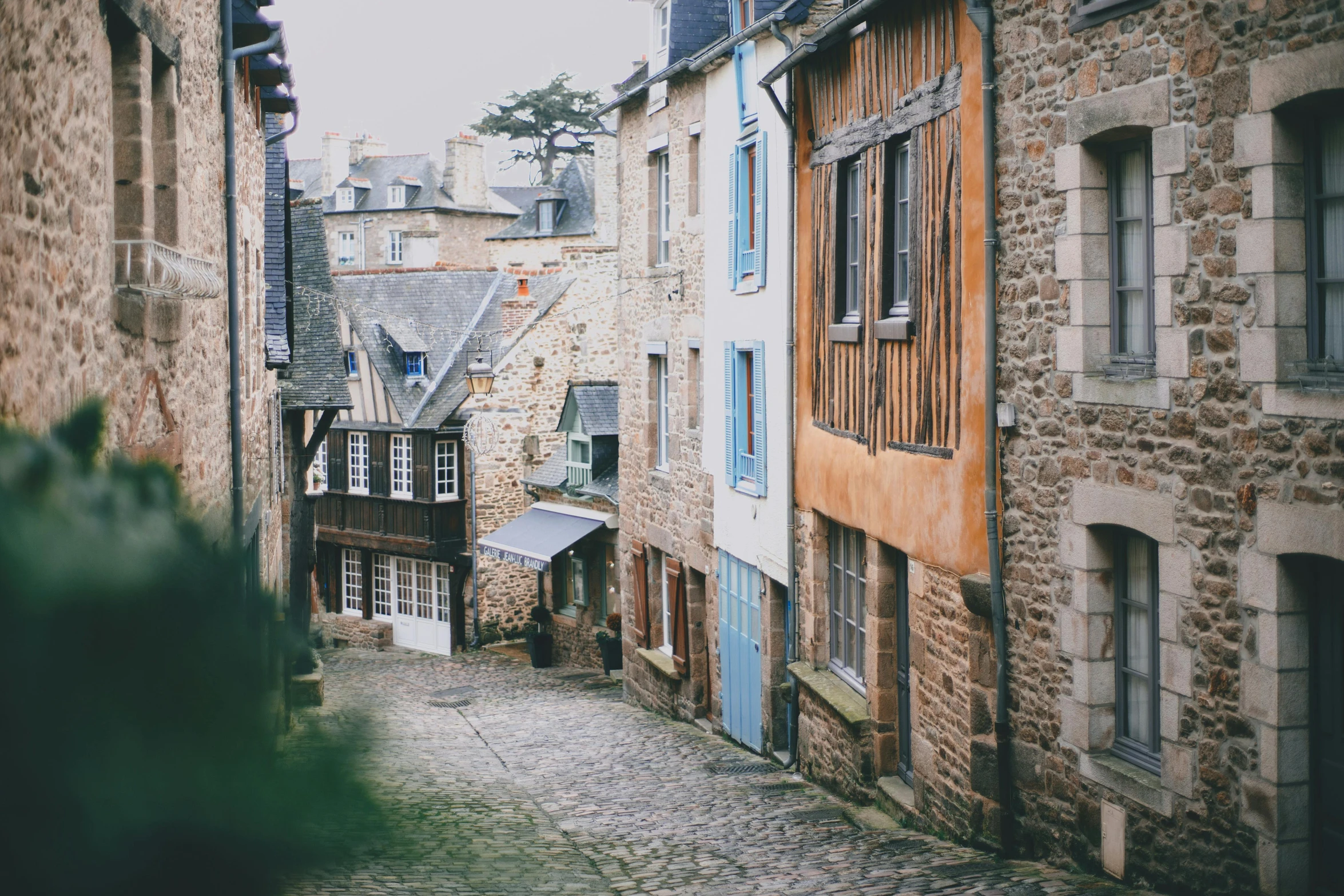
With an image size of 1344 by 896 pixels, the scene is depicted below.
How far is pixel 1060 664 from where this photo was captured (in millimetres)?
7152

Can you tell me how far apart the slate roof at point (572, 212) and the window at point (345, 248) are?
10.3m

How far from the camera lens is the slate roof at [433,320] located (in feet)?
89.5

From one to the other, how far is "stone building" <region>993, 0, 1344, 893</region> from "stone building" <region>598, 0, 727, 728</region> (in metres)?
7.33

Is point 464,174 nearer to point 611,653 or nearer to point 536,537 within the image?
point 536,537

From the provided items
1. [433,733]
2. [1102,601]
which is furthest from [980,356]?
[433,733]

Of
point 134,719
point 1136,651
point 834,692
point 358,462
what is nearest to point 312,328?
point 834,692

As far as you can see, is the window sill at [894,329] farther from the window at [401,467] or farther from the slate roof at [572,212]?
the slate roof at [572,212]

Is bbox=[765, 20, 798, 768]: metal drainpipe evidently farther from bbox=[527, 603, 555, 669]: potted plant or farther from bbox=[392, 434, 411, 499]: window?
bbox=[392, 434, 411, 499]: window

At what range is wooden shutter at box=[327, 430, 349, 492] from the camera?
93.3ft

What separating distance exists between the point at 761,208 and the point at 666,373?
3.99 m

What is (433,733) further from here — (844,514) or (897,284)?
(897,284)

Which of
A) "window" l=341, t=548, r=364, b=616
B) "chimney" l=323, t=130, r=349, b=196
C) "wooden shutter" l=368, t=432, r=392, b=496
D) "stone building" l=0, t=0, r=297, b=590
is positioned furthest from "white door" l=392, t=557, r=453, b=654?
"chimney" l=323, t=130, r=349, b=196

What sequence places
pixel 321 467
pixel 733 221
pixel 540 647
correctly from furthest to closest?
pixel 321 467, pixel 540 647, pixel 733 221

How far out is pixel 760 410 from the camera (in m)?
12.7
